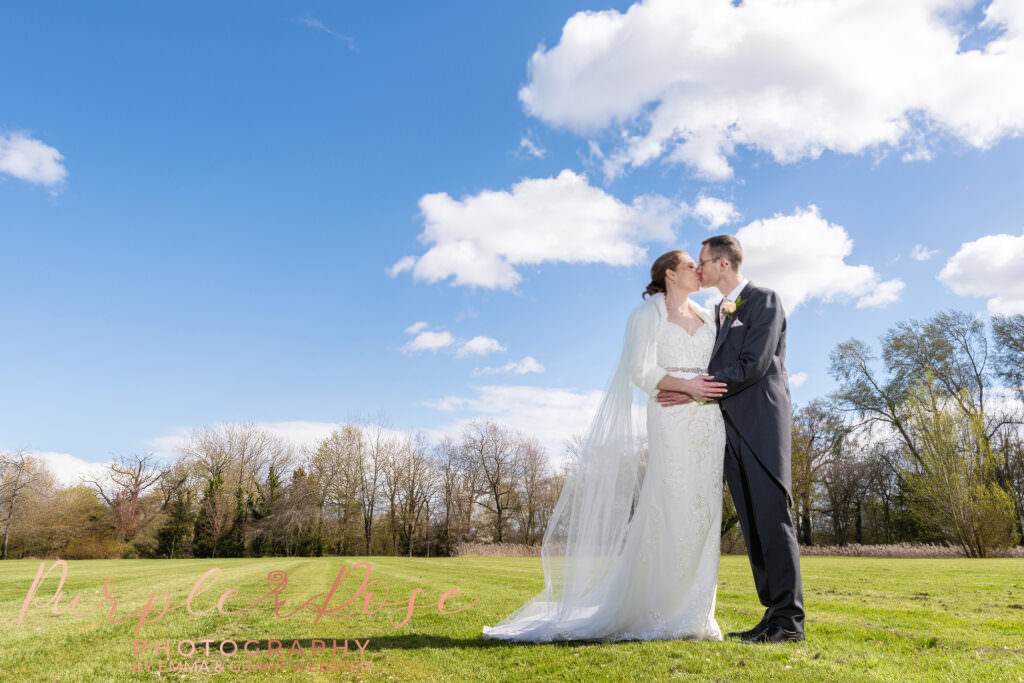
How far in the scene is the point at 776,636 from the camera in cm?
392

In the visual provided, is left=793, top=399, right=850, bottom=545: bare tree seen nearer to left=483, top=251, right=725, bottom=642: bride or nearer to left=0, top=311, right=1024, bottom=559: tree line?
left=0, top=311, right=1024, bottom=559: tree line

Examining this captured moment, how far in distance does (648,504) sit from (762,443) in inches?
38.4

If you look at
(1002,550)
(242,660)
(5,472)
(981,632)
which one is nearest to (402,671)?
(242,660)

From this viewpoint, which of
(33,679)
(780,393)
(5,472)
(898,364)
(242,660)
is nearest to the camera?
(33,679)

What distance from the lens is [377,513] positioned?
42469mm

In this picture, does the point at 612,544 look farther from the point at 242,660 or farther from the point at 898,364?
the point at 898,364

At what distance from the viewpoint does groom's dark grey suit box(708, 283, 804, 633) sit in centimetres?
408

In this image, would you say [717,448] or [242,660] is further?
[717,448]

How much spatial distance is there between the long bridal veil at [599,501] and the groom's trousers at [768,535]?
0.77 metres

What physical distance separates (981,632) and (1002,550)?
25.0m

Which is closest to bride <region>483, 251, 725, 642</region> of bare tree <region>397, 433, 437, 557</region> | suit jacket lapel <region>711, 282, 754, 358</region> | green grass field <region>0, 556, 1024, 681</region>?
suit jacket lapel <region>711, 282, 754, 358</region>

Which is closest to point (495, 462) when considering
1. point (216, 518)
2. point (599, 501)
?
point (216, 518)

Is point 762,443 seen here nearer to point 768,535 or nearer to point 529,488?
point 768,535

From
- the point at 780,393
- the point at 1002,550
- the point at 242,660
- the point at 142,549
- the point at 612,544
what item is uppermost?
the point at 780,393
